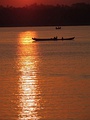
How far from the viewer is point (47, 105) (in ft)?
61.5

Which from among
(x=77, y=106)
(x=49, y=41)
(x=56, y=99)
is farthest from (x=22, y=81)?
(x=49, y=41)

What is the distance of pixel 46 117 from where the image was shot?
55.5 feet

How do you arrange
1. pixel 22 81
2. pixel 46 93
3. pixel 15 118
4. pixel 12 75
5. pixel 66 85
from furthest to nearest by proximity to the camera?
1. pixel 12 75
2. pixel 22 81
3. pixel 66 85
4. pixel 46 93
5. pixel 15 118

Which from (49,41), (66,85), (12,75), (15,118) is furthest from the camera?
(49,41)

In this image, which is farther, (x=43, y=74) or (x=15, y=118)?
(x=43, y=74)

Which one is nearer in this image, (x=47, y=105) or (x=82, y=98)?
(x=47, y=105)

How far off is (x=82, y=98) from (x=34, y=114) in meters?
3.28

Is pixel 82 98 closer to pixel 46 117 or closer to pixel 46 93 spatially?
pixel 46 93

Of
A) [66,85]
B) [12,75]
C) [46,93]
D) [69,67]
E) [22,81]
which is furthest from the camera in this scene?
[69,67]

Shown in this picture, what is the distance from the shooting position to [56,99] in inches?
781

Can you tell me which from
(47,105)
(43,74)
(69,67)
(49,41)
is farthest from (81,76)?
(49,41)

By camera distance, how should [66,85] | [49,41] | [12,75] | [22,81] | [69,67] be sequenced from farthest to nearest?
A: [49,41]
[69,67]
[12,75]
[22,81]
[66,85]

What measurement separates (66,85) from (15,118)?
23.2ft

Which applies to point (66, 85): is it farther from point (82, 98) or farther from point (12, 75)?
point (12, 75)
